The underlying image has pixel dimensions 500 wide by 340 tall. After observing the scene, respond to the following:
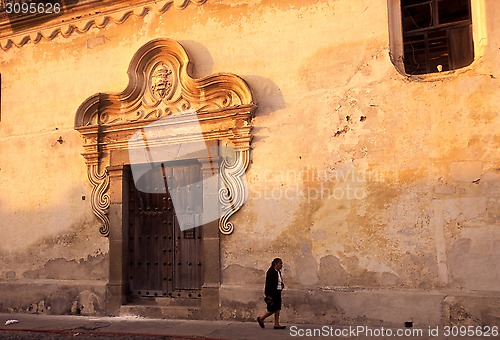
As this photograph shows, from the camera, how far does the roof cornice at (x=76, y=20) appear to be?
9.38 meters

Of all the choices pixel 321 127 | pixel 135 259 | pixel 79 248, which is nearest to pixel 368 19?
pixel 321 127

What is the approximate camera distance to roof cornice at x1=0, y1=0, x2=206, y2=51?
9.38 metres

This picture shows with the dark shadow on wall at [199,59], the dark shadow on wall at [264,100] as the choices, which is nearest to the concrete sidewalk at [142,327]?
the dark shadow on wall at [264,100]

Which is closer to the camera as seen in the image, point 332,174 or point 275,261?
point 275,261

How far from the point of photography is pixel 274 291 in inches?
288

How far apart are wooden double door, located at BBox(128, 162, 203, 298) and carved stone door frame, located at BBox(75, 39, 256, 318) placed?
0.23 m

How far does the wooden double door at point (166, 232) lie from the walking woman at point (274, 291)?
5.53ft

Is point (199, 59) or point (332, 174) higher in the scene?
point (199, 59)

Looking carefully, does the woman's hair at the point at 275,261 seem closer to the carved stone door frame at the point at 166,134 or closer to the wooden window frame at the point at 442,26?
the carved stone door frame at the point at 166,134

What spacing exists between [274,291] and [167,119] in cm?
349

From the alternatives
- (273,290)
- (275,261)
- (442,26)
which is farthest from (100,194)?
(442,26)

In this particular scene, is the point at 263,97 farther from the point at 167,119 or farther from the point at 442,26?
the point at 442,26

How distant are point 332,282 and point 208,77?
3741mm

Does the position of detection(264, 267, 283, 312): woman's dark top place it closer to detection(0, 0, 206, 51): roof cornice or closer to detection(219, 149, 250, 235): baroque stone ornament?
detection(219, 149, 250, 235): baroque stone ornament
